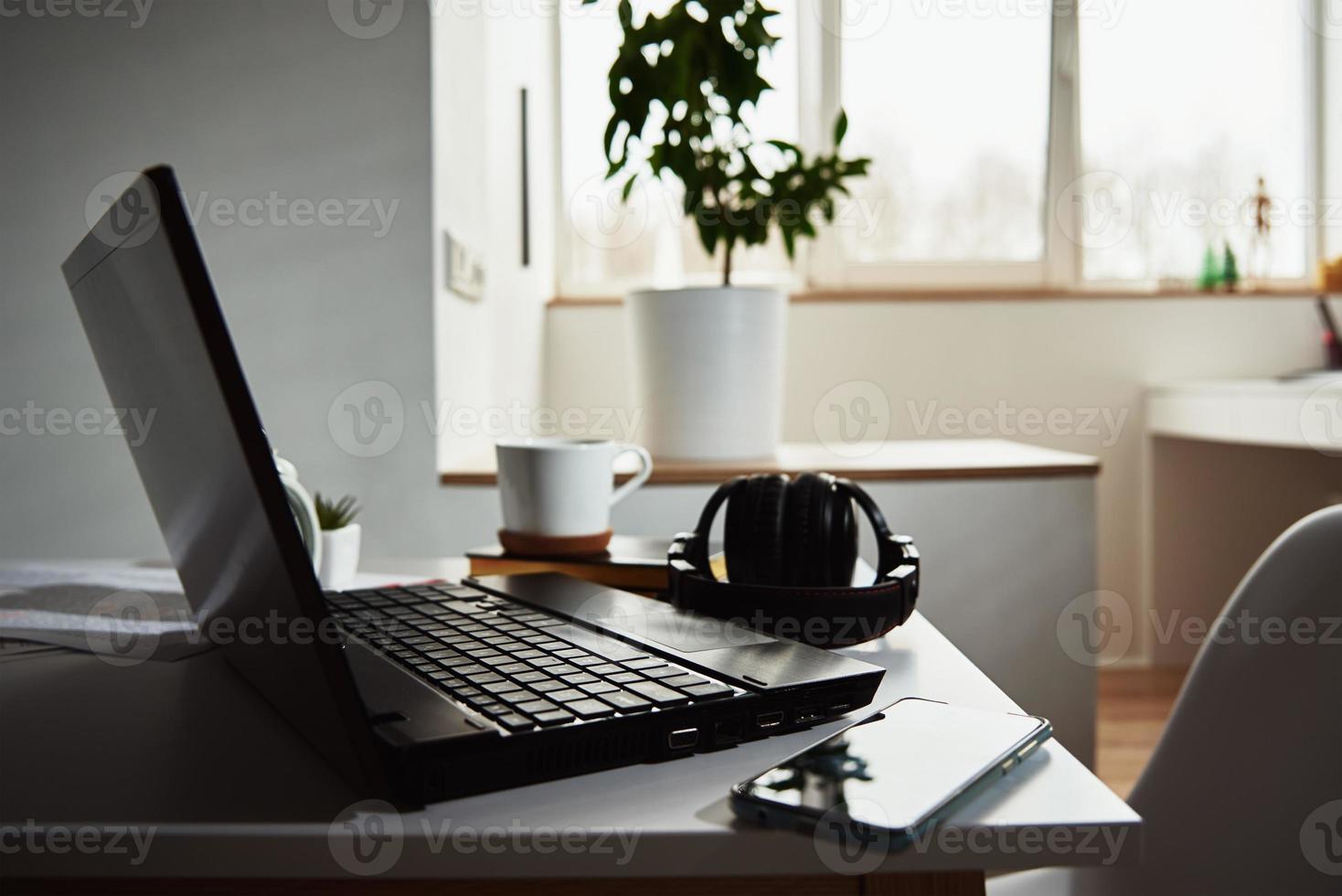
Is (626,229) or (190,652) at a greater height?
(626,229)

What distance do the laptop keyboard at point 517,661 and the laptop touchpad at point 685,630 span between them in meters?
0.02

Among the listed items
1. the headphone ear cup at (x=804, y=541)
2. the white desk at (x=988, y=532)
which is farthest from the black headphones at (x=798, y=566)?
the white desk at (x=988, y=532)

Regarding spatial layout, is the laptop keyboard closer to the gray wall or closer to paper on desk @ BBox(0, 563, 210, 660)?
paper on desk @ BBox(0, 563, 210, 660)

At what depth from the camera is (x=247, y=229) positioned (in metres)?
1.42

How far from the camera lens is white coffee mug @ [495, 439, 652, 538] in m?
0.85

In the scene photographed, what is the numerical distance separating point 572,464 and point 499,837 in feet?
1.75

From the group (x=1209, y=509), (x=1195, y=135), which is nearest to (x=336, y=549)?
(x=1209, y=509)

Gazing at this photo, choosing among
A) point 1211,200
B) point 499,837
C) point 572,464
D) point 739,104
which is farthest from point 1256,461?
point 499,837

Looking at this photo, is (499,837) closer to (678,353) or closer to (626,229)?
(678,353)

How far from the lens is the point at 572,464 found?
2.80 feet

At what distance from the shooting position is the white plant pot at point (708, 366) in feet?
5.09

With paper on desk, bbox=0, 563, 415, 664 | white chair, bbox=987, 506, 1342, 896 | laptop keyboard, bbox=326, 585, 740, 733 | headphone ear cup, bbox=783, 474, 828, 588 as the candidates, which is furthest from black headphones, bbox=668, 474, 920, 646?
paper on desk, bbox=0, 563, 415, 664

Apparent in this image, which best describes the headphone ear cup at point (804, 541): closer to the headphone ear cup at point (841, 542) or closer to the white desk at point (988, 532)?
the headphone ear cup at point (841, 542)

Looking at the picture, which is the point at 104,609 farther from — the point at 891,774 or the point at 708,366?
the point at 708,366
